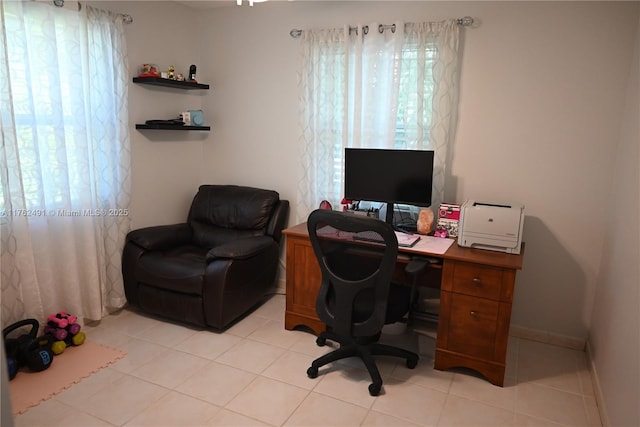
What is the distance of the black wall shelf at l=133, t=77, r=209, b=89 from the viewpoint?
3.18 meters

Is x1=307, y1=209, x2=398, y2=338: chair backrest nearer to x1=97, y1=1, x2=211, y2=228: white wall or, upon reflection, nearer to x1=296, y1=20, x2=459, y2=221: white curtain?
x1=296, y1=20, x2=459, y2=221: white curtain

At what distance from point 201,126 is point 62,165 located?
48.2 inches

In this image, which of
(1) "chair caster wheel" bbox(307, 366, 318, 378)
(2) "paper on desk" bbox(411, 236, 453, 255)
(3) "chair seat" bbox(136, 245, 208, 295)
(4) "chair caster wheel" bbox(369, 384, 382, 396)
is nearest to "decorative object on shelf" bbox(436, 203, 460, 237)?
(2) "paper on desk" bbox(411, 236, 453, 255)

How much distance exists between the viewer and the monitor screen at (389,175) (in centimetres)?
280

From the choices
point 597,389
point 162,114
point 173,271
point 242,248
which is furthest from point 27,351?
point 597,389

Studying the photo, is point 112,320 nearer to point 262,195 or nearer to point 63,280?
point 63,280

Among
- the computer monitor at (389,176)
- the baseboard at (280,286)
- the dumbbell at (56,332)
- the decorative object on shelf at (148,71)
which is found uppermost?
the decorative object on shelf at (148,71)

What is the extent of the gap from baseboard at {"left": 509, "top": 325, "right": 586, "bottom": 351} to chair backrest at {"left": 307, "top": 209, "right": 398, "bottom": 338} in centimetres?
133

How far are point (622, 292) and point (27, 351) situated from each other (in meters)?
3.24

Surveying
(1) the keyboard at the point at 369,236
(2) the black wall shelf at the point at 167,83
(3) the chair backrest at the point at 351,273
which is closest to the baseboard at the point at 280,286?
(3) the chair backrest at the point at 351,273

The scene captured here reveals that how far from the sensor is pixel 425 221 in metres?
2.87

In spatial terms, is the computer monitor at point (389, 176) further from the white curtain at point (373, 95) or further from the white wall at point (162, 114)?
the white wall at point (162, 114)

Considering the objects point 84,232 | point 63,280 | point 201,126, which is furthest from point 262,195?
point 63,280

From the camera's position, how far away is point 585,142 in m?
2.64
